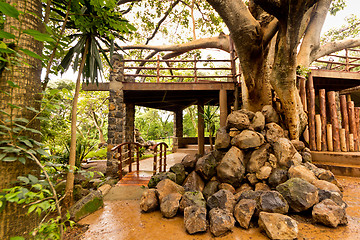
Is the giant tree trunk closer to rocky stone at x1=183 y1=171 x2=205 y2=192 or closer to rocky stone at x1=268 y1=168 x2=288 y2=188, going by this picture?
rocky stone at x1=183 y1=171 x2=205 y2=192

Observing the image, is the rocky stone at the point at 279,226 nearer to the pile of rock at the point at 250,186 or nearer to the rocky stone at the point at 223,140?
the pile of rock at the point at 250,186

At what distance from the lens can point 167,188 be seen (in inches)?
127

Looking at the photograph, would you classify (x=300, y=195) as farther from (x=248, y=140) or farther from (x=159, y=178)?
(x=159, y=178)

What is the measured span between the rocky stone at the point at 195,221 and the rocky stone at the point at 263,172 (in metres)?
1.55

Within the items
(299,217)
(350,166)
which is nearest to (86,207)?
(299,217)

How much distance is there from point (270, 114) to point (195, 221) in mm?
3304

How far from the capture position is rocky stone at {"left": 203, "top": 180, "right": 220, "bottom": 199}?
3.38 m

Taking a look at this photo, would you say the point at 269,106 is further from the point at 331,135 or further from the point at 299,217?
the point at 299,217

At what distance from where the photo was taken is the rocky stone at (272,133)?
12.3ft

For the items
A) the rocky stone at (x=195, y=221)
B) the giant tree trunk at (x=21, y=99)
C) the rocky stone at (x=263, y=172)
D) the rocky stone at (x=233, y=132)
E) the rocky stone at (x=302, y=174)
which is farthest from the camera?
Answer: the rocky stone at (x=233, y=132)

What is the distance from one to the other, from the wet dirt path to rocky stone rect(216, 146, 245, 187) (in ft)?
3.49

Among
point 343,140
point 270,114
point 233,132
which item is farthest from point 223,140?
point 343,140

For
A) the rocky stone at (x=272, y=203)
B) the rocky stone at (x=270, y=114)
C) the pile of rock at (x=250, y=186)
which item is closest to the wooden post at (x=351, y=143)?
the pile of rock at (x=250, y=186)

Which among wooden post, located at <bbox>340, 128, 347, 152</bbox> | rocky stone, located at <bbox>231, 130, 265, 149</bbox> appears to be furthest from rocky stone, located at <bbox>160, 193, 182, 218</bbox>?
wooden post, located at <bbox>340, 128, 347, 152</bbox>
